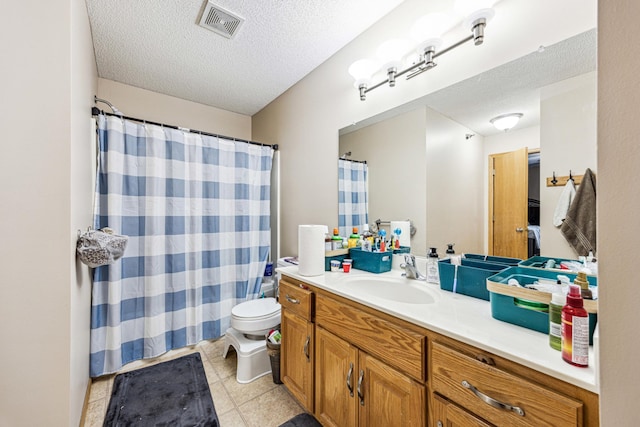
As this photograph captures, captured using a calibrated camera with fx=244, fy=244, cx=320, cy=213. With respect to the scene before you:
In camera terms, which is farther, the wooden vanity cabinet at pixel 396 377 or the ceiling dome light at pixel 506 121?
the ceiling dome light at pixel 506 121

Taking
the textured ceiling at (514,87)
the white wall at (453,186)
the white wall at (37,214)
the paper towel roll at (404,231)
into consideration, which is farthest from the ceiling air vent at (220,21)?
Result: the paper towel roll at (404,231)

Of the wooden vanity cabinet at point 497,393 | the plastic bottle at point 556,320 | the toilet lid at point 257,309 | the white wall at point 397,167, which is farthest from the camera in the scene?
the toilet lid at point 257,309

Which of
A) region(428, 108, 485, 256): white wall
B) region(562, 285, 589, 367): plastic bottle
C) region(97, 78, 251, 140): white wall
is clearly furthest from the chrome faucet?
region(97, 78, 251, 140): white wall

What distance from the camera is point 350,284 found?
1375 mm

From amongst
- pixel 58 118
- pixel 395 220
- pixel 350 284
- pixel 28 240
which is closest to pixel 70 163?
pixel 58 118

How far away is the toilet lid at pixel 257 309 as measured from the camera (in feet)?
5.92

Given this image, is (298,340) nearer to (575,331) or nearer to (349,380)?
(349,380)

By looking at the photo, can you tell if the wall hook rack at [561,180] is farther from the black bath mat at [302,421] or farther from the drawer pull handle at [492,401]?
the black bath mat at [302,421]

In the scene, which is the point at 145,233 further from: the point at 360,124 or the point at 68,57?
the point at 360,124

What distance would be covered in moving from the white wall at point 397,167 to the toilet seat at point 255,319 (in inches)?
40.4

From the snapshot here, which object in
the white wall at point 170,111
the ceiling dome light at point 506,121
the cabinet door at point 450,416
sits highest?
the white wall at point 170,111

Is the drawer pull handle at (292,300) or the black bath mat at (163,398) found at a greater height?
the drawer pull handle at (292,300)

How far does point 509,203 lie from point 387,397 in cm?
100

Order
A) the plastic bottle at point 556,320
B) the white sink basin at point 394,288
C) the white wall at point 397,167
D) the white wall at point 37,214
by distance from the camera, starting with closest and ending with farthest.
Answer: the plastic bottle at point 556,320 → the white wall at point 37,214 → the white sink basin at point 394,288 → the white wall at point 397,167
